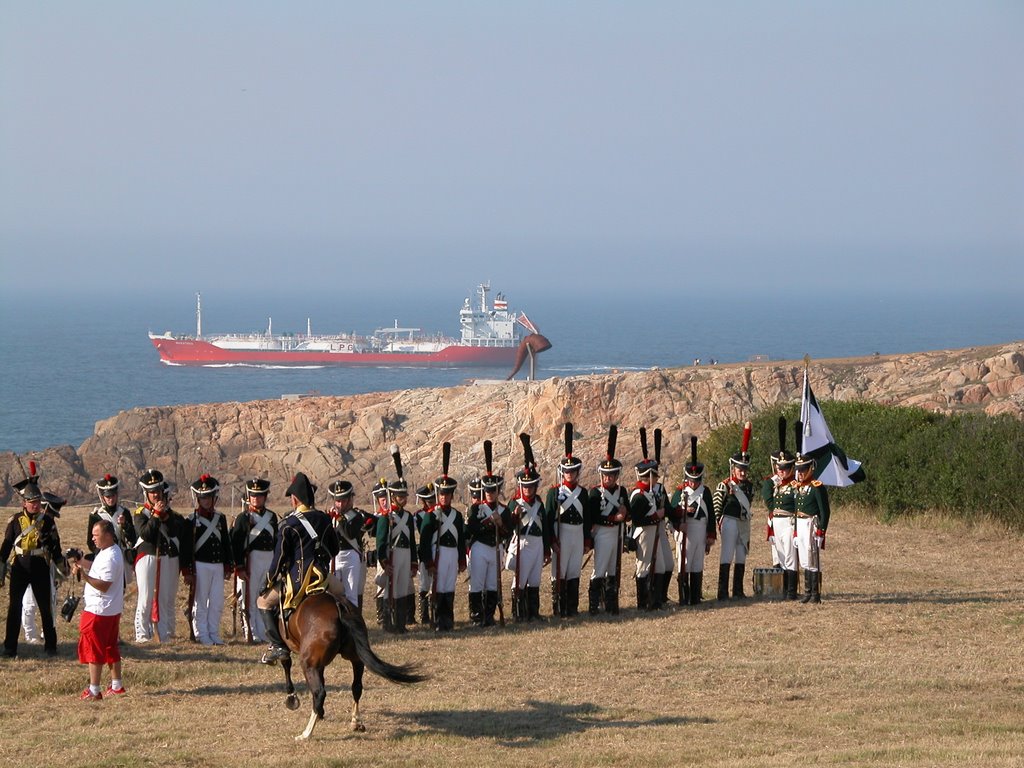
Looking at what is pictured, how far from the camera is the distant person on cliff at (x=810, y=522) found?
17562mm

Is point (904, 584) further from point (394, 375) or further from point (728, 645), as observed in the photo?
point (394, 375)

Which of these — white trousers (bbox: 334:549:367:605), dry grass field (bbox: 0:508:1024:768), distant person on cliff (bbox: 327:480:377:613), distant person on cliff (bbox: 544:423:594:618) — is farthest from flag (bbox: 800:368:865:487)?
white trousers (bbox: 334:549:367:605)

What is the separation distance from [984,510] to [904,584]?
7.13 meters

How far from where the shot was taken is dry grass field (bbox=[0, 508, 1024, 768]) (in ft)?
35.9

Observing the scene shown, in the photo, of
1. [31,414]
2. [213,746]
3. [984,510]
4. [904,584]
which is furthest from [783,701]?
[31,414]

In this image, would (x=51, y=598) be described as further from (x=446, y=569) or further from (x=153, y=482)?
(x=446, y=569)

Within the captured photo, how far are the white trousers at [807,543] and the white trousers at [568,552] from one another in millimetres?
2737

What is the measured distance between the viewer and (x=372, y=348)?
472 feet

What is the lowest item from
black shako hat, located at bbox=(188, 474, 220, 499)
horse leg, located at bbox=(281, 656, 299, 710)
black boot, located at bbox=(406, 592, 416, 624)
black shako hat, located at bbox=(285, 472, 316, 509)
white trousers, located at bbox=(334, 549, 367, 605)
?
black boot, located at bbox=(406, 592, 416, 624)

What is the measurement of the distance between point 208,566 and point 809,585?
7.51 metres

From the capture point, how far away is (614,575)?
1764 centimetres

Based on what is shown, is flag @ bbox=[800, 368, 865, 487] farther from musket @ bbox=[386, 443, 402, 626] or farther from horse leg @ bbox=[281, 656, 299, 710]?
horse leg @ bbox=[281, 656, 299, 710]

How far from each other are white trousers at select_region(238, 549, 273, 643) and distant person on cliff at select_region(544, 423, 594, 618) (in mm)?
3565

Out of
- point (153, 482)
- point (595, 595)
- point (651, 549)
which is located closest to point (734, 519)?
point (651, 549)
